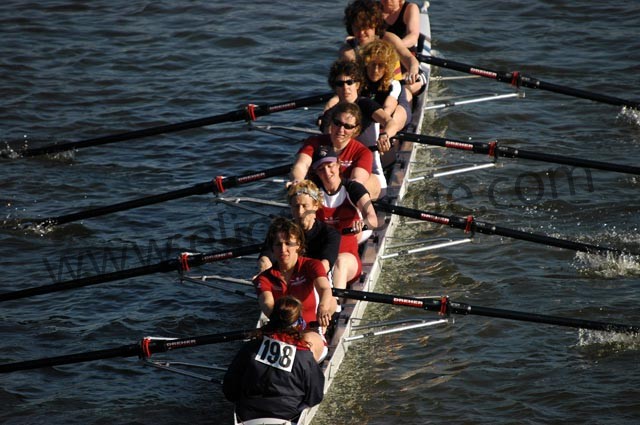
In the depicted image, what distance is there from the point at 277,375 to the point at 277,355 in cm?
14

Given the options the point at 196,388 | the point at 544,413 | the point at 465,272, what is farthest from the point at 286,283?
the point at 465,272

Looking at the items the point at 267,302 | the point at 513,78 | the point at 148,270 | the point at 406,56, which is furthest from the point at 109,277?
the point at 513,78

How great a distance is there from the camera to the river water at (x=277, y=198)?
344 inches

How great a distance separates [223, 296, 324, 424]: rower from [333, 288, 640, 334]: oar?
121 centimetres

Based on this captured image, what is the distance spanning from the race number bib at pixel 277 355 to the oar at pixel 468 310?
1291mm

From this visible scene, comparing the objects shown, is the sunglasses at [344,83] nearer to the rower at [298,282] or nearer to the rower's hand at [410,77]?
the rower's hand at [410,77]

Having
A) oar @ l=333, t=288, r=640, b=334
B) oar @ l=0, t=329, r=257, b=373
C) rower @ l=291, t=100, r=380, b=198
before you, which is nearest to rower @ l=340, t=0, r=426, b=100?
rower @ l=291, t=100, r=380, b=198

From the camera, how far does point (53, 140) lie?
14.7 meters

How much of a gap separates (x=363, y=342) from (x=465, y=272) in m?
1.84

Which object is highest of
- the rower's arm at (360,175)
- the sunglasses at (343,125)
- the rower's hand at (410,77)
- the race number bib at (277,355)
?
the sunglasses at (343,125)

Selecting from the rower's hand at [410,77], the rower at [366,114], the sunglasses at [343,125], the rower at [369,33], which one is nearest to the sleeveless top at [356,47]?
the rower at [369,33]

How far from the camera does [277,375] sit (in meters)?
6.81

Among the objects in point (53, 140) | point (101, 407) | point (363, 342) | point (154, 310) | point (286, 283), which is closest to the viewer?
point (286, 283)

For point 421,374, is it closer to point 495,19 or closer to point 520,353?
point 520,353
